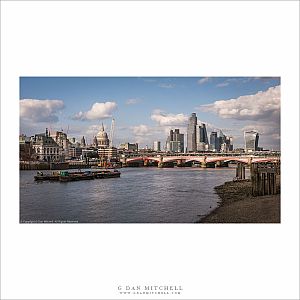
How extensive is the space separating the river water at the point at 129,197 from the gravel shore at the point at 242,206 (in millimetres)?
78

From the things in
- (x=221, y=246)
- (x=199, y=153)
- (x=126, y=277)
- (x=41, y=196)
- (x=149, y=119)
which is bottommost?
(x=126, y=277)

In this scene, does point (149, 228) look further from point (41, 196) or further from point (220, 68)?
point (220, 68)

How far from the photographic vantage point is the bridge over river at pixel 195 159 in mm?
4156

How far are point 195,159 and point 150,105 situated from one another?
0.74 meters

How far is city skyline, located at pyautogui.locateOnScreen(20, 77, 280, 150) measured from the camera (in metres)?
3.78

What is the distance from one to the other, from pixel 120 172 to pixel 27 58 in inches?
55.1

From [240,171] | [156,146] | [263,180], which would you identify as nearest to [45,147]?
[156,146]

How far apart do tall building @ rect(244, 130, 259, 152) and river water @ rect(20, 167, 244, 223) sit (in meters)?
0.27

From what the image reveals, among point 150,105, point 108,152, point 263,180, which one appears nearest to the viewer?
point 150,105

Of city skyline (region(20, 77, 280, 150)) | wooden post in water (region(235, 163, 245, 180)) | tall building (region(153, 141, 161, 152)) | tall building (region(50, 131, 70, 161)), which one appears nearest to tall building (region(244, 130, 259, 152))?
city skyline (region(20, 77, 280, 150))

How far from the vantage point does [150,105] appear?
396 cm

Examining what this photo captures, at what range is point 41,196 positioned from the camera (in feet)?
13.0

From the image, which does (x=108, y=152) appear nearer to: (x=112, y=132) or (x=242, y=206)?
(x=112, y=132)
